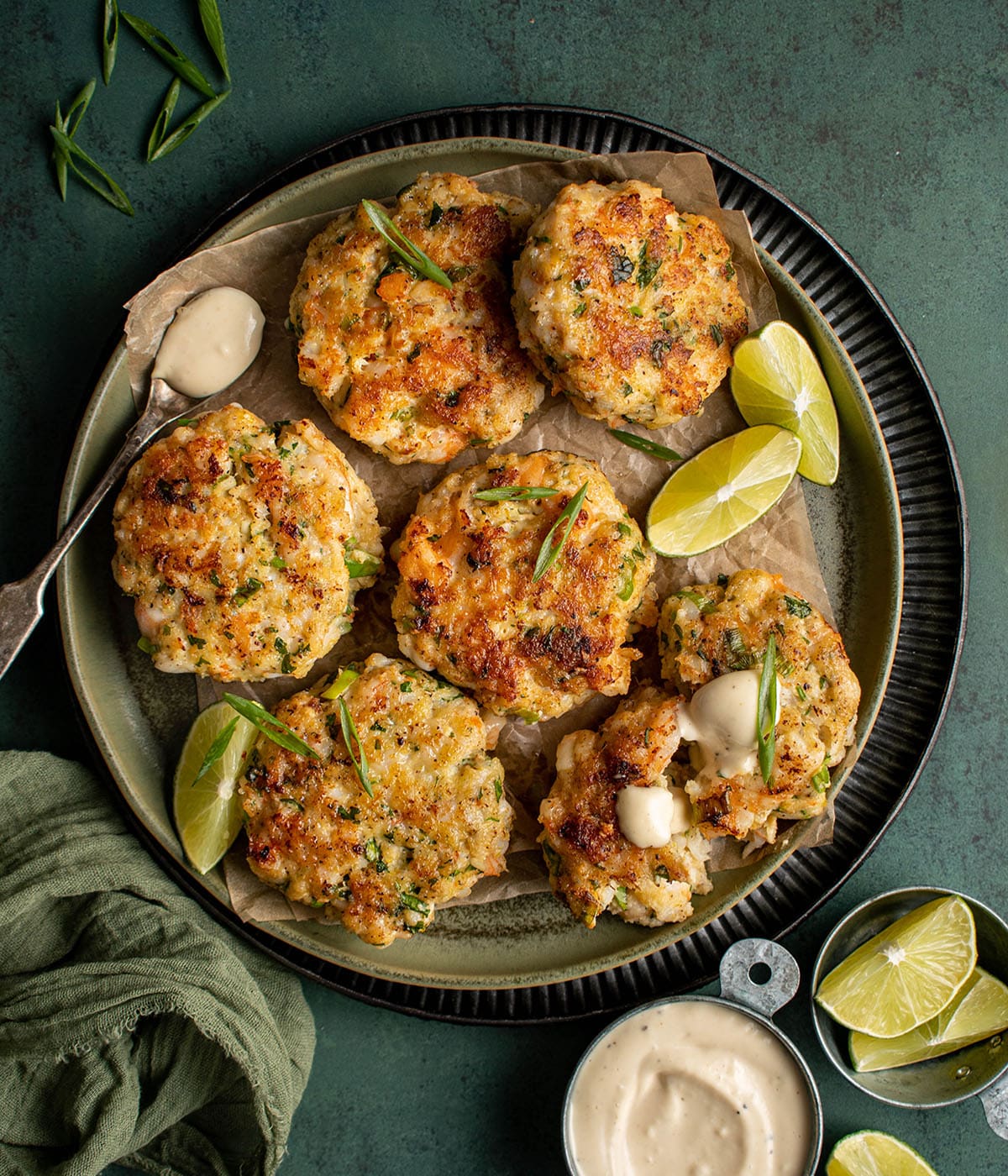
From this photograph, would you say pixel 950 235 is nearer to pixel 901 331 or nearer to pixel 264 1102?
pixel 901 331

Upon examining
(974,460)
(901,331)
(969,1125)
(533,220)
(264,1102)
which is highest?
(533,220)

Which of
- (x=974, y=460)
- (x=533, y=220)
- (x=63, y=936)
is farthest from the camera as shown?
(x=974, y=460)

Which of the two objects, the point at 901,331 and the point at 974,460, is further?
the point at 974,460

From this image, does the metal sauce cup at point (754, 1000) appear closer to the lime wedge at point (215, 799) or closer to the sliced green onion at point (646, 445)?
the lime wedge at point (215, 799)

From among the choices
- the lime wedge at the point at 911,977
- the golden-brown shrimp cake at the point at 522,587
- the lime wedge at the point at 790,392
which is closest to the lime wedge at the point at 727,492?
the lime wedge at the point at 790,392

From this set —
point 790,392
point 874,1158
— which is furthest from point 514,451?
point 874,1158

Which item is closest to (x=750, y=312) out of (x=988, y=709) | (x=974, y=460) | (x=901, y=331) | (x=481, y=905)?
(x=901, y=331)

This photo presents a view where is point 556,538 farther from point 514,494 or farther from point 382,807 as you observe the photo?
point 382,807

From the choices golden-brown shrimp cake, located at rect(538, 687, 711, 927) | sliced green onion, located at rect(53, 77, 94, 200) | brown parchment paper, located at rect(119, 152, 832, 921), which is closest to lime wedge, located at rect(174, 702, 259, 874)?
brown parchment paper, located at rect(119, 152, 832, 921)
